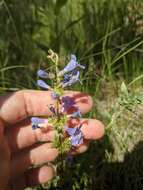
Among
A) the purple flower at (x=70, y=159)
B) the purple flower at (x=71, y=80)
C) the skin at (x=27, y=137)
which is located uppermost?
the purple flower at (x=71, y=80)

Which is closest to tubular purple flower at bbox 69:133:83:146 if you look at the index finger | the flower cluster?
the flower cluster

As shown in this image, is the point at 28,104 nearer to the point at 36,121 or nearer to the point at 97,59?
the point at 36,121

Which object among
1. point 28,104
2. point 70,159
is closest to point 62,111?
point 28,104

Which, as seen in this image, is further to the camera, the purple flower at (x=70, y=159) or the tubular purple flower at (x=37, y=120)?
the purple flower at (x=70, y=159)

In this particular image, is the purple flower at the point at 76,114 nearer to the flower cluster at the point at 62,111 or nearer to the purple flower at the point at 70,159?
the flower cluster at the point at 62,111

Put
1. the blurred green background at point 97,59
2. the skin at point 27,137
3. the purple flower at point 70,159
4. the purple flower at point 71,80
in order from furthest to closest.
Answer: the blurred green background at point 97,59
the purple flower at point 70,159
the skin at point 27,137
the purple flower at point 71,80

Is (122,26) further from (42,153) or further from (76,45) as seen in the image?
(42,153)

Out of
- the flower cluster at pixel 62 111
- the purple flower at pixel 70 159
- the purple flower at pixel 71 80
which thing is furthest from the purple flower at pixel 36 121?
the purple flower at pixel 70 159
